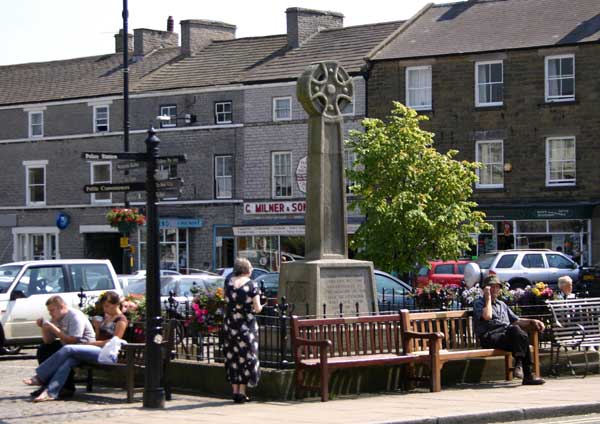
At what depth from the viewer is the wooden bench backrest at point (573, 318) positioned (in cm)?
1708

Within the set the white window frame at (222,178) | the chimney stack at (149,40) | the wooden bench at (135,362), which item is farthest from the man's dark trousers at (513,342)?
the chimney stack at (149,40)

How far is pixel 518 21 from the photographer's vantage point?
1810 inches

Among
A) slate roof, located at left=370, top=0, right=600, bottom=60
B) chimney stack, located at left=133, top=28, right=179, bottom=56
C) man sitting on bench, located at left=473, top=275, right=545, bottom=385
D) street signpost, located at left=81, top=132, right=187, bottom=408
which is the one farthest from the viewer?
chimney stack, located at left=133, top=28, right=179, bottom=56

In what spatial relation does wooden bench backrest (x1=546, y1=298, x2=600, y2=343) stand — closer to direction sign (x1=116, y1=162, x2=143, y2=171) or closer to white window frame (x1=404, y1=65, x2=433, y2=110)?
direction sign (x1=116, y1=162, x2=143, y2=171)

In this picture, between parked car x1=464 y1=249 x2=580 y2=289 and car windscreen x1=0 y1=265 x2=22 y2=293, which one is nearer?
car windscreen x1=0 y1=265 x2=22 y2=293

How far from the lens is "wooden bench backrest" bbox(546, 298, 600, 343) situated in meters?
17.1

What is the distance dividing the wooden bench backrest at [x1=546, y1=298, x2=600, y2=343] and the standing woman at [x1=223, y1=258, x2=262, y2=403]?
4.87 meters

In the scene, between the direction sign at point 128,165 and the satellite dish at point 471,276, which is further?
the satellite dish at point 471,276

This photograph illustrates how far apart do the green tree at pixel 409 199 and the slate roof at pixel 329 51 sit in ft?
33.3

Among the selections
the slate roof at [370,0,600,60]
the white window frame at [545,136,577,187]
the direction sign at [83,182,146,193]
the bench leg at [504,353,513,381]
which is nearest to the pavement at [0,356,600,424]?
the bench leg at [504,353,513,381]

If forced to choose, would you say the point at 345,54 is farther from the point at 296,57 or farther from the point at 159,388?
the point at 159,388

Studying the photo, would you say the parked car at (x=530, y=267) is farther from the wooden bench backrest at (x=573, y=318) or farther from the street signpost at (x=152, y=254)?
the street signpost at (x=152, y=254)

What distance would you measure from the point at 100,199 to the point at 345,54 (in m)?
13.1

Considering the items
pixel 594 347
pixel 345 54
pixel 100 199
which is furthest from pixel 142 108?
pixel 594 347
